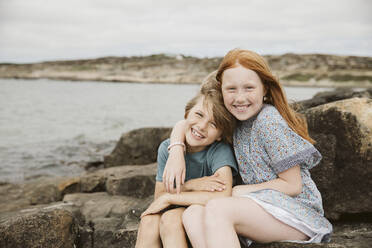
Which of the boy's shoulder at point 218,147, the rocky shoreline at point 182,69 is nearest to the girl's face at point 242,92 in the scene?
the boy's shoulder at point 218,147

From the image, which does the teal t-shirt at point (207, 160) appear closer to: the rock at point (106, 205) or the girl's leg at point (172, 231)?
the girl's leg at point (172, 231)

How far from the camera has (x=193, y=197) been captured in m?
2.43

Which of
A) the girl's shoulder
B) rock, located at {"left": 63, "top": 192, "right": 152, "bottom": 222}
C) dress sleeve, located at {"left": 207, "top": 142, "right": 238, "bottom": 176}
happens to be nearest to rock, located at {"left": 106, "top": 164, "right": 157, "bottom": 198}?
rock, located at {"left": 63, "top": 192, "right": 152, "bottom": 222}

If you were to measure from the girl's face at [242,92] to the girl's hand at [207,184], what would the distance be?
48cm

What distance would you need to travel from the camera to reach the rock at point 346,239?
212cm

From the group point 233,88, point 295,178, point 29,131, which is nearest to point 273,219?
point 295,178

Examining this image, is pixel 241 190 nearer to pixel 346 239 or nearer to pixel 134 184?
pixel 346 239

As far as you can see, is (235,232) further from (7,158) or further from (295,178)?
(7,158)

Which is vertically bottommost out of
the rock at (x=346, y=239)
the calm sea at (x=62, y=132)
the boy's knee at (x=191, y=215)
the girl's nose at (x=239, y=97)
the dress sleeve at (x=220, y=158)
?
the calm sea at (x=62, y=132)

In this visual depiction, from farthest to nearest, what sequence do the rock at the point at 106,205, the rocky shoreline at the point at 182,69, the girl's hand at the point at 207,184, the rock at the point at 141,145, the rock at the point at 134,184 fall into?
the rocky shoreline at the point at 182,69
the rock at the point at 141,145
the rock at the point at 134,184
the rock at the point at 106,205
the girl's hand at the point at 207,184

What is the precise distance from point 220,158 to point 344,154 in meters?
1.36

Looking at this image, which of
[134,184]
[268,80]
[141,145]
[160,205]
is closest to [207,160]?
[160,205]

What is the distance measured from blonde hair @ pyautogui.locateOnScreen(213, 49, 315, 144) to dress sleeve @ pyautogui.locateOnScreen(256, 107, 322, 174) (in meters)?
0.11

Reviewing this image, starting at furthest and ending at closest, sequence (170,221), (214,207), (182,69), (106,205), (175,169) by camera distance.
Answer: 1. (182,69)
2. (106,205)
3. (175,169)
4. (170,221)
5. (214,207)
